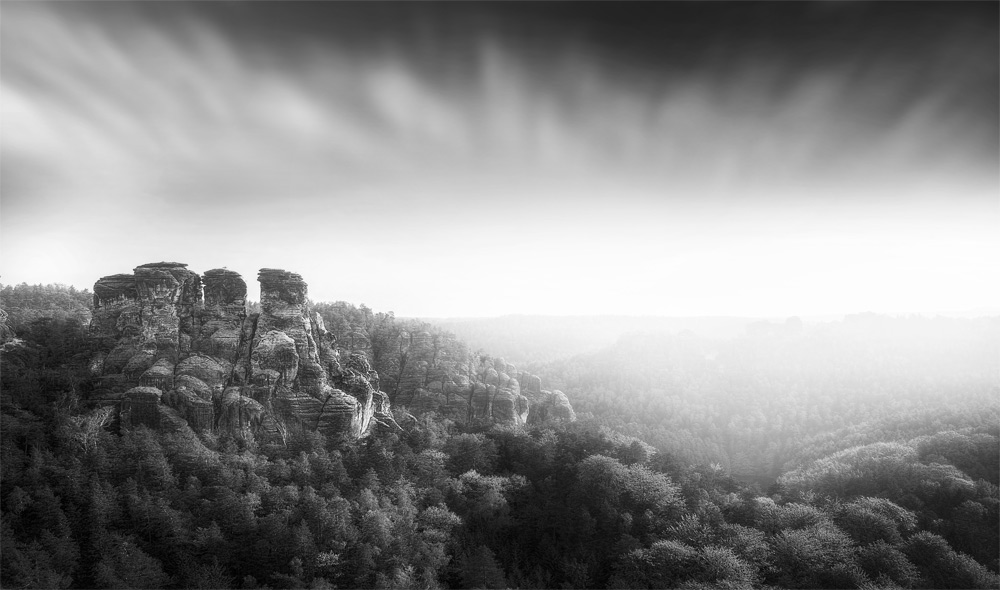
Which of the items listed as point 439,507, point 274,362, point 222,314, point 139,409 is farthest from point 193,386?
point 439,507

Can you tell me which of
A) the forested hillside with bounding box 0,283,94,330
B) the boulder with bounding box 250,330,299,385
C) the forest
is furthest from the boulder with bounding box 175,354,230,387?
the forested hillside with bounding box 0,283,94,330

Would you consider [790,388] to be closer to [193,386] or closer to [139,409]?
[193,386]

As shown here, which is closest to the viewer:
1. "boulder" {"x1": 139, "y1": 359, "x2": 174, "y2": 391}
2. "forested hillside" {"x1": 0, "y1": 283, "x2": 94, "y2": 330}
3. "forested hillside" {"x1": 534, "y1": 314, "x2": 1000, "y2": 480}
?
"boulder" {"x1": 139, "y1": 359, "x2": 174, "y2": 391}

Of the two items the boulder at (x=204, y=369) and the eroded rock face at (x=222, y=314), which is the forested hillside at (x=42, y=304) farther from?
the boulder at (x=204, y=369)

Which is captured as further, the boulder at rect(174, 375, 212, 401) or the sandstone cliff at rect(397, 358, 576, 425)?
the sandstone cliff at rect(397, 358, 576, 425)

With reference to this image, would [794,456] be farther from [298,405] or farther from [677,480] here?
[298,405]

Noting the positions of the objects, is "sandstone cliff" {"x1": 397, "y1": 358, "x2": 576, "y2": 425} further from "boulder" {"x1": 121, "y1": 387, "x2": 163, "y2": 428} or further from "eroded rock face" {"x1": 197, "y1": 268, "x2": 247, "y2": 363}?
"boulder" {"x1": 121, "y1": 387, "x2": 163, "y2": 428}

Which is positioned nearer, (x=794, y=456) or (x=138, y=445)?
(x=138, y=445)

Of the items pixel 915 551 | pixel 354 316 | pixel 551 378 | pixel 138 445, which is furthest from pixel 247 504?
pixel 551 378
